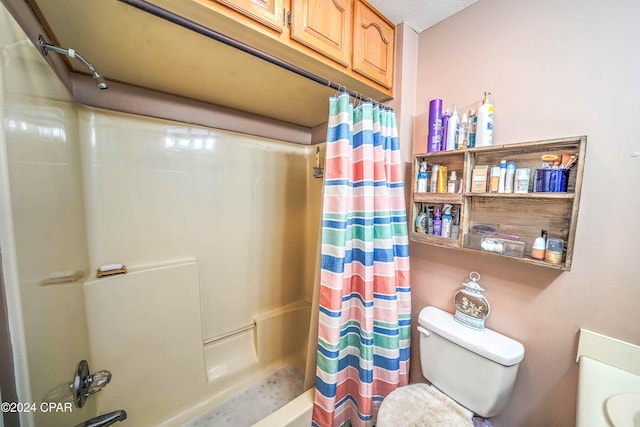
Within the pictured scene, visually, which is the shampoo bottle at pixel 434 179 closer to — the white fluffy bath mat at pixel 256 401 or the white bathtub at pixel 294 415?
the white bathtub at pixel 294 415

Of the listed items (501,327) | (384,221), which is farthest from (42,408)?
(501,327)

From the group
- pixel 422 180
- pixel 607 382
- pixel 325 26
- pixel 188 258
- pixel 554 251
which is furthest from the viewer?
pixel 188 258

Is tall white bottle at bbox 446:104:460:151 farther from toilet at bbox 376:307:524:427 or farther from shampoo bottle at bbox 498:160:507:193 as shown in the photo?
toilet at bbox 376:307:524:427

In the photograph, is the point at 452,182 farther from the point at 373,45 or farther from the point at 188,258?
the point at 188,258

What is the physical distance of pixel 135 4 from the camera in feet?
1.94

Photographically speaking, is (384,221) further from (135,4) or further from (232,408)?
(232,408)

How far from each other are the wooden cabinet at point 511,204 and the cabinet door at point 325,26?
2.16ft

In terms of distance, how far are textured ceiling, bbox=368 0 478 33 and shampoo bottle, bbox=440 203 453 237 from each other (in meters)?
0.99

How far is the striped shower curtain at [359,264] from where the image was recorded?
1.00m

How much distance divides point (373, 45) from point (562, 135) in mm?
927

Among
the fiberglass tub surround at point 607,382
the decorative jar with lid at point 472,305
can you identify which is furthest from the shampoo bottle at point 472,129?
the fiberglass tub surround at point 607,382

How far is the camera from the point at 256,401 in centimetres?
144

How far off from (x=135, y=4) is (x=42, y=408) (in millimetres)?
1148

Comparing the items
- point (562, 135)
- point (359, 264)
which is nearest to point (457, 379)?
point (359, 264)
